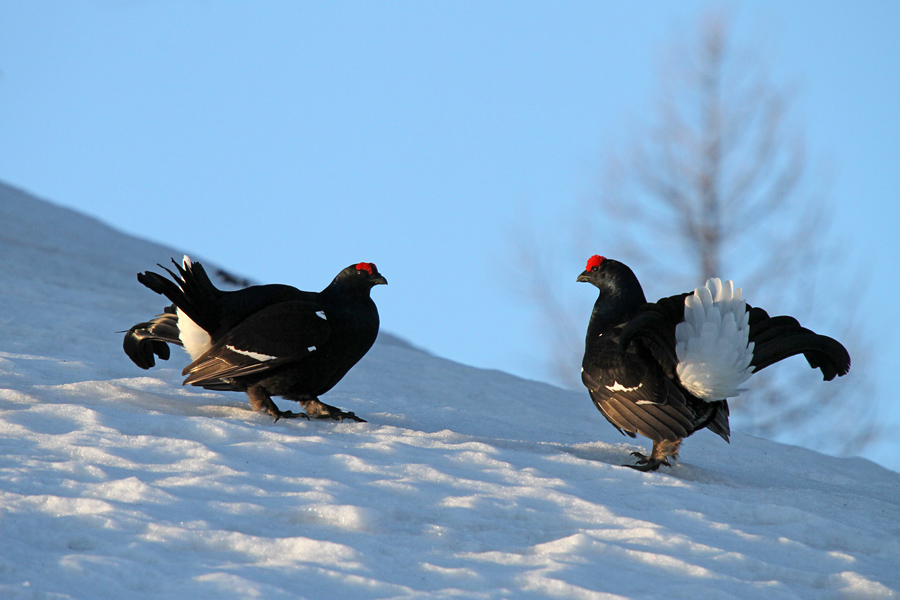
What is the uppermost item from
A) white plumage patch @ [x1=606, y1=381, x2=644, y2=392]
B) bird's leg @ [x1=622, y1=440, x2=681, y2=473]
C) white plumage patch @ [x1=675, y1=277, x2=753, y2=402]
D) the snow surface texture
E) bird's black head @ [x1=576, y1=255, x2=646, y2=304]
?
bird's black head @ [x1=576, y1=255, x2=646, y2=304]

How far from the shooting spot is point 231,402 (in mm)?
5469

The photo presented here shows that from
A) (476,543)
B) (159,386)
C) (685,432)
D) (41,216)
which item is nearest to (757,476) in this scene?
(685,432)

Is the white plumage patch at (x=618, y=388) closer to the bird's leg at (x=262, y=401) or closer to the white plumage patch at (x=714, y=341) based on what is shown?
the white plumage patch at (x=714, y=341)

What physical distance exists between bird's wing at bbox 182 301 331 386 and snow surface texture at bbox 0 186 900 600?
304mm

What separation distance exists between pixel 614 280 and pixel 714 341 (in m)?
0.80

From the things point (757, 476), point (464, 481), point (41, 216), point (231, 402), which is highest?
point (41, 216)

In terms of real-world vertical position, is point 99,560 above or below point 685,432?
below

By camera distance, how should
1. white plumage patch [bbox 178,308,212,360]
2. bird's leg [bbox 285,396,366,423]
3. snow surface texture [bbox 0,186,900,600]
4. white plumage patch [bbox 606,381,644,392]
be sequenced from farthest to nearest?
bird's leg [bbox 285,396,366,423] < white plumage patch [bbox 178,308,212,360] < white plumage patch [bbox 606,381,644,392] < snow surface texture [bbox 0,186,900,600]

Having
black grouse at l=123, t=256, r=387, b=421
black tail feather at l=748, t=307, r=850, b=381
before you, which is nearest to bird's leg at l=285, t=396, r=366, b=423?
black grouse at l=123, t=256, r=387, b=421

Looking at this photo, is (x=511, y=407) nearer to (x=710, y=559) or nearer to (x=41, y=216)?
(x=710, y=559)

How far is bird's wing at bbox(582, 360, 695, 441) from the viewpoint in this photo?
14.5 feet

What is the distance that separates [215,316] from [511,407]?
3.90 metres

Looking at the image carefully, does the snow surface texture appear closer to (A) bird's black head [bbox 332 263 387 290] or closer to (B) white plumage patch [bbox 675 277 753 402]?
(B) white plumage patch [bbox 675 277 753 402]

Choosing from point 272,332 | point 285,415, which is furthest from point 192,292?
point 285,415
